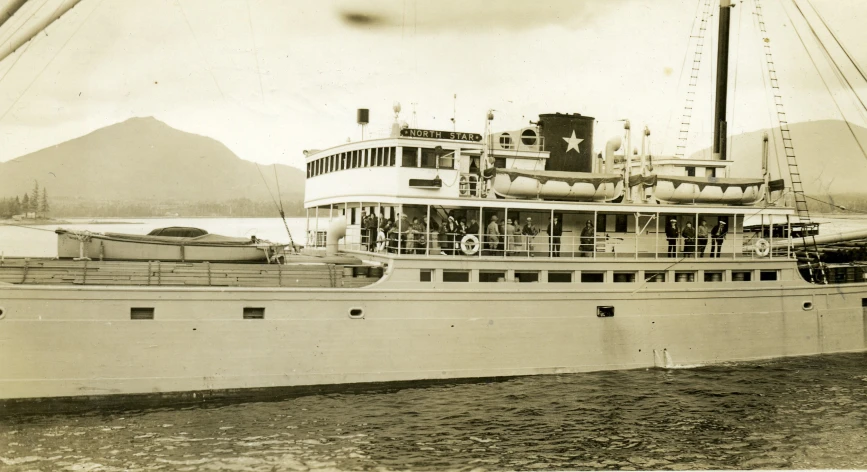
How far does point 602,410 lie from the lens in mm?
13203

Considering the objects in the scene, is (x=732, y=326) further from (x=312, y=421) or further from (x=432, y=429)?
(x=312, y=421)

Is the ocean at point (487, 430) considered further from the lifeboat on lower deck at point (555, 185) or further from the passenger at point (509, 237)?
the lifeboat on lower deck at point (555, 185)

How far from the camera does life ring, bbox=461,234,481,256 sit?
15.6m

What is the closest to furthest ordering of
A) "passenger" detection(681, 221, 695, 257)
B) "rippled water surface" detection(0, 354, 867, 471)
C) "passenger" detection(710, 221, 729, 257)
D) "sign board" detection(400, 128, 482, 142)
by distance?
"rippled water surface" detection(0, 354, 867, 471)
"sign board" detection(400, 128, 482, 142)
"passenger" detection(681, 221, 695, 257)
"passenger" detection(710, 221, 729, 257)

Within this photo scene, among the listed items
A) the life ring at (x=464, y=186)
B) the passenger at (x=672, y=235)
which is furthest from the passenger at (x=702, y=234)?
the life ring at (x=464, y=186)

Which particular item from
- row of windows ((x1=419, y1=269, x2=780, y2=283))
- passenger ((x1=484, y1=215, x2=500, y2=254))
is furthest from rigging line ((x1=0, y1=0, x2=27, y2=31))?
passenger ((x1=484, y1=215, x2=500, y2=254))

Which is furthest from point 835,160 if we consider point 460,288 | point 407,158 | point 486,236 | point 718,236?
point 460,288

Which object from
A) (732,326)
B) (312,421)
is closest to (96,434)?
(312,421)

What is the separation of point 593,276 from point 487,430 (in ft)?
21.9

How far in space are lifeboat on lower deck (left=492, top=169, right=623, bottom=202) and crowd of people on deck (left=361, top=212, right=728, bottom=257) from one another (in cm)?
75

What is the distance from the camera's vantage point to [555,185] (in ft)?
55.5

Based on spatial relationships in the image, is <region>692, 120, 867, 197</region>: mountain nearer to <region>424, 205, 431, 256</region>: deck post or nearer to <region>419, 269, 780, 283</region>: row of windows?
<region>419, 269, 780, 283</region>: row of windows

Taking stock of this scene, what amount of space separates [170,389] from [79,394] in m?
1.66

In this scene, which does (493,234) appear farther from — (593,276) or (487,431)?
(487,431)
